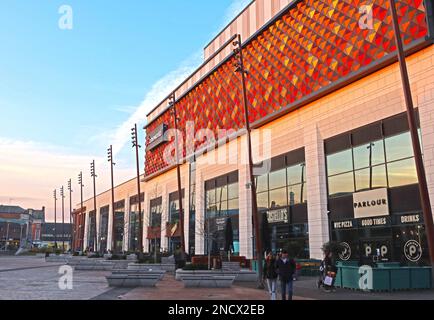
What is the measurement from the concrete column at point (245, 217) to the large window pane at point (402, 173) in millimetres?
16334

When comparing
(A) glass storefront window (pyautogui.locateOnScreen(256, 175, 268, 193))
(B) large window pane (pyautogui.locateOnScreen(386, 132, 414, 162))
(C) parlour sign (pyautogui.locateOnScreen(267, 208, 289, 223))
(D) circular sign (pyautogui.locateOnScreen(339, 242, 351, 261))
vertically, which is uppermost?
(B) large window pane (pyautogui.locateOnScreen(386, 132, 414, 162))

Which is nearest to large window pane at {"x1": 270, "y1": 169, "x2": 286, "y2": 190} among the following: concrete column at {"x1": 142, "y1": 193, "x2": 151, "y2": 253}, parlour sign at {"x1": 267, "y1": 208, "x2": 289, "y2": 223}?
parlour sign at {"x1": 267, "y1": 208, "x2": 289, "y2": 223}

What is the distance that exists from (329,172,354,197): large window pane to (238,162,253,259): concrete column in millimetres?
10862

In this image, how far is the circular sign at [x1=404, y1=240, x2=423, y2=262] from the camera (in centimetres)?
2350

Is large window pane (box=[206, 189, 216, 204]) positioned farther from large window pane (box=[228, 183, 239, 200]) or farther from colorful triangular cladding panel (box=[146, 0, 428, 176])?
colorful triangular cladding panel (box=[146, 0, 428, 176])

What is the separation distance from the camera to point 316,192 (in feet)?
103

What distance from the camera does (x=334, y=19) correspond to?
31.0 m

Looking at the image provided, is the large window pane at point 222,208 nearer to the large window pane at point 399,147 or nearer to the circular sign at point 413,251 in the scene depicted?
the large window pane at point 399,147


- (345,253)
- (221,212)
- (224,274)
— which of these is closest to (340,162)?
(345,253)

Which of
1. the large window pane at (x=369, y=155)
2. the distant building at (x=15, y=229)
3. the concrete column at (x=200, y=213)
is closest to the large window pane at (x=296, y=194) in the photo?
the large window pane at (x=369, y=155)

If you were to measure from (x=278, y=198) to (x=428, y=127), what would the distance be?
15.8 metres

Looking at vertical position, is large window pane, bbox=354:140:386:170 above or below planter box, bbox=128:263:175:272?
above

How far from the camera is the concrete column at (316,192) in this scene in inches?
1200

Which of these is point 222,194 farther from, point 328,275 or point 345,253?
point 328,275
